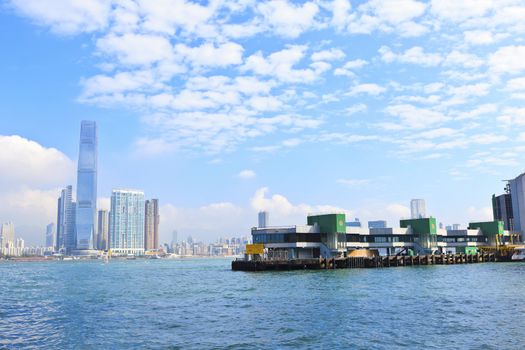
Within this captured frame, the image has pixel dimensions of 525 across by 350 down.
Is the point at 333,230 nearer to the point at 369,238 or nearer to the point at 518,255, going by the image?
the point at 369,238

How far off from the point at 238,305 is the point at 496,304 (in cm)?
2547

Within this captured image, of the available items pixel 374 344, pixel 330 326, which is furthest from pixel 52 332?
pixel 374 344

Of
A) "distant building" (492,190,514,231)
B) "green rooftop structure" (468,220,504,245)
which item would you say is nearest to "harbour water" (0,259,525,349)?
"green rooftop structure" (468,220,504,245)

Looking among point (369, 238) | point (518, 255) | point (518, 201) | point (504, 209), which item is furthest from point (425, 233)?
point (504, 209)

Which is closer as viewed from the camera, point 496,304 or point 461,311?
point 461,311

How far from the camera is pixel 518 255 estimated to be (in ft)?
469

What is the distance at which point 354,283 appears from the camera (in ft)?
234

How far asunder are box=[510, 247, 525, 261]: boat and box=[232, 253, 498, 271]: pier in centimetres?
1593

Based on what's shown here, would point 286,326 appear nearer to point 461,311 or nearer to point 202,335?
point 202,335

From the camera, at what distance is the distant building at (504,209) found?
18518 centimetres

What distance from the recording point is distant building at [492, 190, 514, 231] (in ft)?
608

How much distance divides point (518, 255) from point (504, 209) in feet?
169

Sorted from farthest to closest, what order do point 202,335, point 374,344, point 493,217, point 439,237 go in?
point 493,217
point 439,237
point 202,335
point 374,344

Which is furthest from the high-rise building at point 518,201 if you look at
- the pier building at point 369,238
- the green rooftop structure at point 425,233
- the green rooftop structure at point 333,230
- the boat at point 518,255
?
the green rooftop structure at point 333,230
